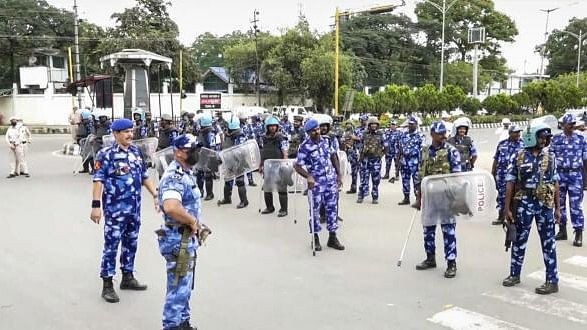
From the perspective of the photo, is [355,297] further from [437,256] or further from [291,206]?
[291,206]

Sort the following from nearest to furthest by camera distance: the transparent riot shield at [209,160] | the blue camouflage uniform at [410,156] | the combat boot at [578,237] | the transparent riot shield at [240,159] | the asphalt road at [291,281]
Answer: the asphalt road at [291,281], the combat boot at [578,237], the transparent riot shield at [240,159], the transparent riot shield at [209,160], the blue camouflage uniform at [410,156]

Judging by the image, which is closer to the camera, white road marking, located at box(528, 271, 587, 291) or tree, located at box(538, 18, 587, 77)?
white road marking, located at box(528, 271, 587, 291)

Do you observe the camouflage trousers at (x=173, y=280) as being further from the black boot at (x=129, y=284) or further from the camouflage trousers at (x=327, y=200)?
the camouflage trousers at (x=327, y=200)

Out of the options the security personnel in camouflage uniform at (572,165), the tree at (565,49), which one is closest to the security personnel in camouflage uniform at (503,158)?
the security personnel in camouflage uniform at (572,165)

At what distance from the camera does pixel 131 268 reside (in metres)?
5.91

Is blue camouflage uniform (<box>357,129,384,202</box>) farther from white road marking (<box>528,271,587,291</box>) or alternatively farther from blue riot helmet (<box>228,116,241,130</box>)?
white road marking (<box>528,271,587,291</box>)

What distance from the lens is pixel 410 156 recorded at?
36.3 ft

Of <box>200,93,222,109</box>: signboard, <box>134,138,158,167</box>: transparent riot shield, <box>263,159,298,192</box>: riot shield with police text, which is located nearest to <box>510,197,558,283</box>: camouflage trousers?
<box>263,159,298,192</box>: riot shield with police text

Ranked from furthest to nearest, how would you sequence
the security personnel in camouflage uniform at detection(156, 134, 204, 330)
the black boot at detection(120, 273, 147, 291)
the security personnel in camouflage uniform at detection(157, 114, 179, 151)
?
1. the security personnel in camouflage uniform at detection(157, 114, 179, 151)
2. the black boot at detection(120, 273, 147, 291)
3. the security personnel in camouflage uniform at detection(156, 134, 204, 330)

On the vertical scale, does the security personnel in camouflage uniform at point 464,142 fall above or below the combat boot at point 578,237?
above

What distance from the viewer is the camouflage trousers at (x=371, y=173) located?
11055 millimetres

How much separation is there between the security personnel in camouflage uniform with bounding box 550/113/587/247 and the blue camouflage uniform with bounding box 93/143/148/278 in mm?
5506

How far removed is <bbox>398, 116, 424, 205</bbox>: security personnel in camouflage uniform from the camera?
10977 mm

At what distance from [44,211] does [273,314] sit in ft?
22.1
